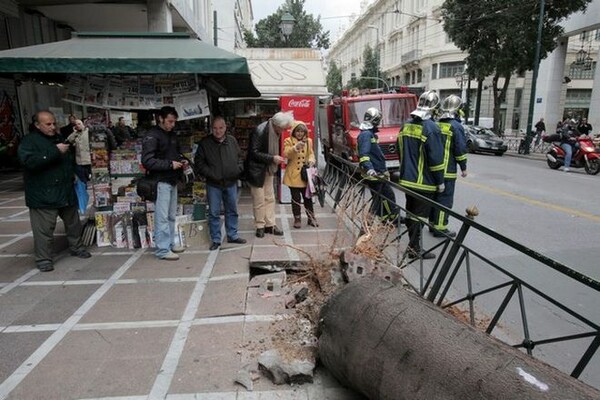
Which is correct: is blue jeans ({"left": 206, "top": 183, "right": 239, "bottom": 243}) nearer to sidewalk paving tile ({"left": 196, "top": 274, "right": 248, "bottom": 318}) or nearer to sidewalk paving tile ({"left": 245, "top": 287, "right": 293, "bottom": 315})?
sidewalk paving tile ({"left": 196, "top": 274, "right": 248, "bottom": 318})

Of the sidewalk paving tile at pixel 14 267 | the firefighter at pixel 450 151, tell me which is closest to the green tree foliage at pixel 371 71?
the firefighter at pixel 450 151

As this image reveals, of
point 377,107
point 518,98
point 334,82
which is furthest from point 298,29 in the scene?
point 334,82

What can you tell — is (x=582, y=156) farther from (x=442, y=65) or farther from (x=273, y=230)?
(x=442, y=65)

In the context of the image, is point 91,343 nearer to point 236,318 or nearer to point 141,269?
point 236,318

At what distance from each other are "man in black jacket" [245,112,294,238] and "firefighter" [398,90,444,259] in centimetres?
159

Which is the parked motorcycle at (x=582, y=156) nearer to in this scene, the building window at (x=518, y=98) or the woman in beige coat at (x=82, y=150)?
the woman in beige coat at (x=82, y=150)

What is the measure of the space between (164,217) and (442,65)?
157 ft

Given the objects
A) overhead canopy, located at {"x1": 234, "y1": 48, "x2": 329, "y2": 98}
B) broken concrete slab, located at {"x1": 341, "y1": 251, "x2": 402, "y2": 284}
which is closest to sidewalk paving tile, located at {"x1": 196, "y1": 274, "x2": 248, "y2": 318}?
broken concrete slab, located at {"x1": 341, "y1": 251, "x2": 402, "y2": 284}

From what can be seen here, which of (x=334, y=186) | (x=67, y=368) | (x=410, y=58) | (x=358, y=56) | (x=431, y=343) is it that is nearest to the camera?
(x=431, y=343)

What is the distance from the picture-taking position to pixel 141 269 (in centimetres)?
503

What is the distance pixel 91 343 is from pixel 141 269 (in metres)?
1.60

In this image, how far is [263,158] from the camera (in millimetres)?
5766

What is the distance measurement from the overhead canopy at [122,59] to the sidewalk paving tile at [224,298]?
2.29 m

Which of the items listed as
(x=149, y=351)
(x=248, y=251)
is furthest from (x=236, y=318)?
(x=248, y=251)
